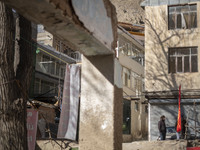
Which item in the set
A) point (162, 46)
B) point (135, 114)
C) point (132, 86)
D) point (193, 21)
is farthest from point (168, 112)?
point (132, 86)

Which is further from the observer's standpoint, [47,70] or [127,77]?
[127,77]

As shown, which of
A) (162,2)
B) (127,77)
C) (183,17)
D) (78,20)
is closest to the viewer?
(78,20)

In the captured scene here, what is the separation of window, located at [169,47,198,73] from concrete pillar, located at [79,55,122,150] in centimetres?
1182

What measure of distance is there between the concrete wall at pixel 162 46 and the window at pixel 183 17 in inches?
A: 8.6

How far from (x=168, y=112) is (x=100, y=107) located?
38.8 feet

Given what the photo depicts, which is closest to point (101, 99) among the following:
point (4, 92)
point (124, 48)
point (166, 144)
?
point (4, 92)

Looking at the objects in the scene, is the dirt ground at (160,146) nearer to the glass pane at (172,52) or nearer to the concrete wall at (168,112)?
the concrete wall at (168,112)

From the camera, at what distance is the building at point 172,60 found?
52.4 ft

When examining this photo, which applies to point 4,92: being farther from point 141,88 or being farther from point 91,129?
point 141,88

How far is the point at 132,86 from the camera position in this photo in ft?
82.9

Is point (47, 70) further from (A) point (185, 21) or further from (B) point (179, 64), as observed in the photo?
(A) point (185, 21)

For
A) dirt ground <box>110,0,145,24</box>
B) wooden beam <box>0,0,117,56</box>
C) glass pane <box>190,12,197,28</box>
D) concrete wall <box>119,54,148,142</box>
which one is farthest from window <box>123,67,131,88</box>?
dirt ground <box>110,0,145,24</box>

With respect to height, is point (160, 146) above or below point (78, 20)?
below

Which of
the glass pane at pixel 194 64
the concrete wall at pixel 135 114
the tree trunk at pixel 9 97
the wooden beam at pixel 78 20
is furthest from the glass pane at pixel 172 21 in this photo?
the tree trunk at pixel 9 97
